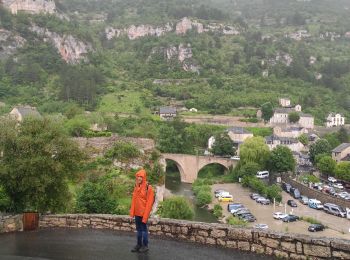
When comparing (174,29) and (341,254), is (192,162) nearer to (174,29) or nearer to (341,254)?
(341,254)

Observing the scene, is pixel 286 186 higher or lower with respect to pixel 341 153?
lower

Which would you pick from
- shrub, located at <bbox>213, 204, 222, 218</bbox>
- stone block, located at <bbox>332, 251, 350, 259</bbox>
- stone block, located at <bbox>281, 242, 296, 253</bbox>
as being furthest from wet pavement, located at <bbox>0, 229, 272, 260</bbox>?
shrub, located at <bbox>213, 204, 222, 218</bbox>

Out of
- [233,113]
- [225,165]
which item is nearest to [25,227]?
[225,165]

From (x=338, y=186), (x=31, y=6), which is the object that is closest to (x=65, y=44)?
(x=31, y=6)

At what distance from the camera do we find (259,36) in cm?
12988

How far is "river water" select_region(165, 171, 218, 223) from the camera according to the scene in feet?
115

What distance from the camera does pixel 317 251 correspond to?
779 cm

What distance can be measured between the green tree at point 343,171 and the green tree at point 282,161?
425 cm

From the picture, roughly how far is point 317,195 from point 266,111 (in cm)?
3430

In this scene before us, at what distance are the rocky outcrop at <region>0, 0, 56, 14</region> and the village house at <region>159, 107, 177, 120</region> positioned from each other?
55.4m

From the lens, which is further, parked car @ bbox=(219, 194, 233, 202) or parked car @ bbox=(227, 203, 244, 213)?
parked car @ bbox=(219, 194, 233, 202)

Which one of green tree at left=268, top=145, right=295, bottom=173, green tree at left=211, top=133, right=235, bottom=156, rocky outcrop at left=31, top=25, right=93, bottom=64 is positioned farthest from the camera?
rocky outcrop at left=31, top=25, right=93, bottom=64

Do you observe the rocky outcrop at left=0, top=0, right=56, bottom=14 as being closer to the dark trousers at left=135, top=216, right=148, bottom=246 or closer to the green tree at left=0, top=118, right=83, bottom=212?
the green tree at left=0, top=118, right=83, bottom=212

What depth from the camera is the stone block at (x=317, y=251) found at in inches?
304
